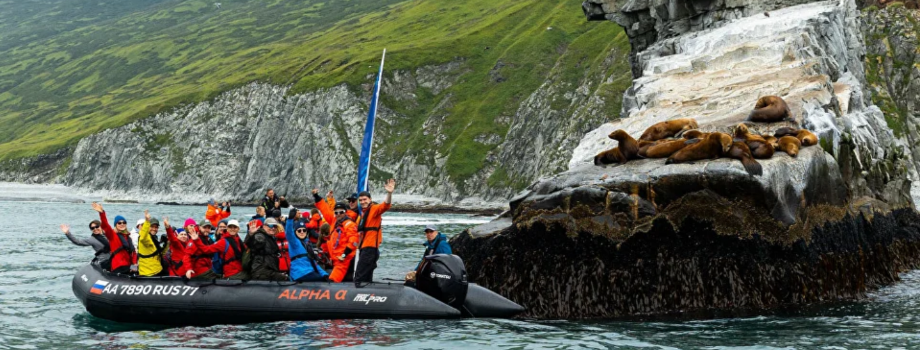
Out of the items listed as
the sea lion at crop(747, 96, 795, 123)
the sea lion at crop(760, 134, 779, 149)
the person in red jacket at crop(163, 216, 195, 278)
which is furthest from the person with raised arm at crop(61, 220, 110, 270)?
the sea lion at crop(747, 96, 795, 123)

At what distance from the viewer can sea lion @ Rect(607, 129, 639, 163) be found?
21.8 meters

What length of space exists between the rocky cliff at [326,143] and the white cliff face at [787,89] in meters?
59.9

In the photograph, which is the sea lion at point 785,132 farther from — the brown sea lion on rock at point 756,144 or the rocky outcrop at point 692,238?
the brown sea lion on rock at point 756,144

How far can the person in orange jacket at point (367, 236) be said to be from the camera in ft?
57.8

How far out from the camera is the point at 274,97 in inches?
5571

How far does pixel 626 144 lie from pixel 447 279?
6735 millimetres

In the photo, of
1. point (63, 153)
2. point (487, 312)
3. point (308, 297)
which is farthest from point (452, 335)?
point (63, 153)

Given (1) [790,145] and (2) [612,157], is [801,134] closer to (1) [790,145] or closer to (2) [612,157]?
(1) [790,145]

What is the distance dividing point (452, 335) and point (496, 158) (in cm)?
10189

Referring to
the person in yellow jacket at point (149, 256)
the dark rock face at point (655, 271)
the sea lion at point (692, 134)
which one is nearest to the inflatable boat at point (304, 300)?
the person in yellow jacket at point (149, 256)

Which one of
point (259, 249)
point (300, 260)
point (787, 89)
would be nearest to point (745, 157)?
point (787, 89)

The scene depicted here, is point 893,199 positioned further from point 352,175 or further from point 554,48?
point 554,48

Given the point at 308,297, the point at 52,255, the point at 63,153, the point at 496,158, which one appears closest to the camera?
the point at 308,297

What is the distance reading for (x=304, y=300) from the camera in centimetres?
1805
